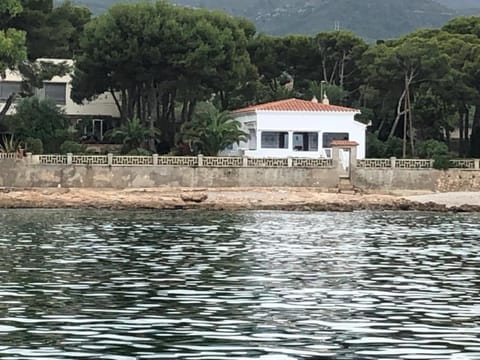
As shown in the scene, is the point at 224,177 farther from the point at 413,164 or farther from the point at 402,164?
the point at 413,164

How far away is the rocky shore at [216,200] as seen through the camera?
5669 cm

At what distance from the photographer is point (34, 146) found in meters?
64.5

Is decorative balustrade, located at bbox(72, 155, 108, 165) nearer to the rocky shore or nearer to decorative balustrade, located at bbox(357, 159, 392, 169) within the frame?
the rocky shore

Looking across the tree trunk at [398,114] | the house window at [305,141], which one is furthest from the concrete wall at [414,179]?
the tree trunk at [398,114]

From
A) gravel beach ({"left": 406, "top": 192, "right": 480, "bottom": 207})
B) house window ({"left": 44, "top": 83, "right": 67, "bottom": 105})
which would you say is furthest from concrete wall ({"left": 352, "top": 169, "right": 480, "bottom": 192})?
house window ({"left": 44, "top": 83, "right": 67, "bottom": 105})

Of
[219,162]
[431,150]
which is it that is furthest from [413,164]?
[219,162]

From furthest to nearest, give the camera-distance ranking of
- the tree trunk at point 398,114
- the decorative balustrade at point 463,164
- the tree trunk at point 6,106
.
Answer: the tree trunk at point 398,114 → the tree trunk at point 6,106 → the decorative balustrade at point 463,164

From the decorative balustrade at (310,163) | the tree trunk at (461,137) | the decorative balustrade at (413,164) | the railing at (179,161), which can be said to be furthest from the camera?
the tree trunk at (461,137)

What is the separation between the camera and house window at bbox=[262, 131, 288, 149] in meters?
68.0

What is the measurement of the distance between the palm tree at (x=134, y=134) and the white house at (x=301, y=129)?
6035 mm

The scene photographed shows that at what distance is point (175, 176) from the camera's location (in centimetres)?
5981

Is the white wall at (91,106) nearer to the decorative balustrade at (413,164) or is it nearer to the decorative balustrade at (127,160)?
the decorative balustrade at (127,160)

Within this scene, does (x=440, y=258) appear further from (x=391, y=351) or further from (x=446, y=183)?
(x=446, y=183)

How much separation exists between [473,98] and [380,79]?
638 centimetres
